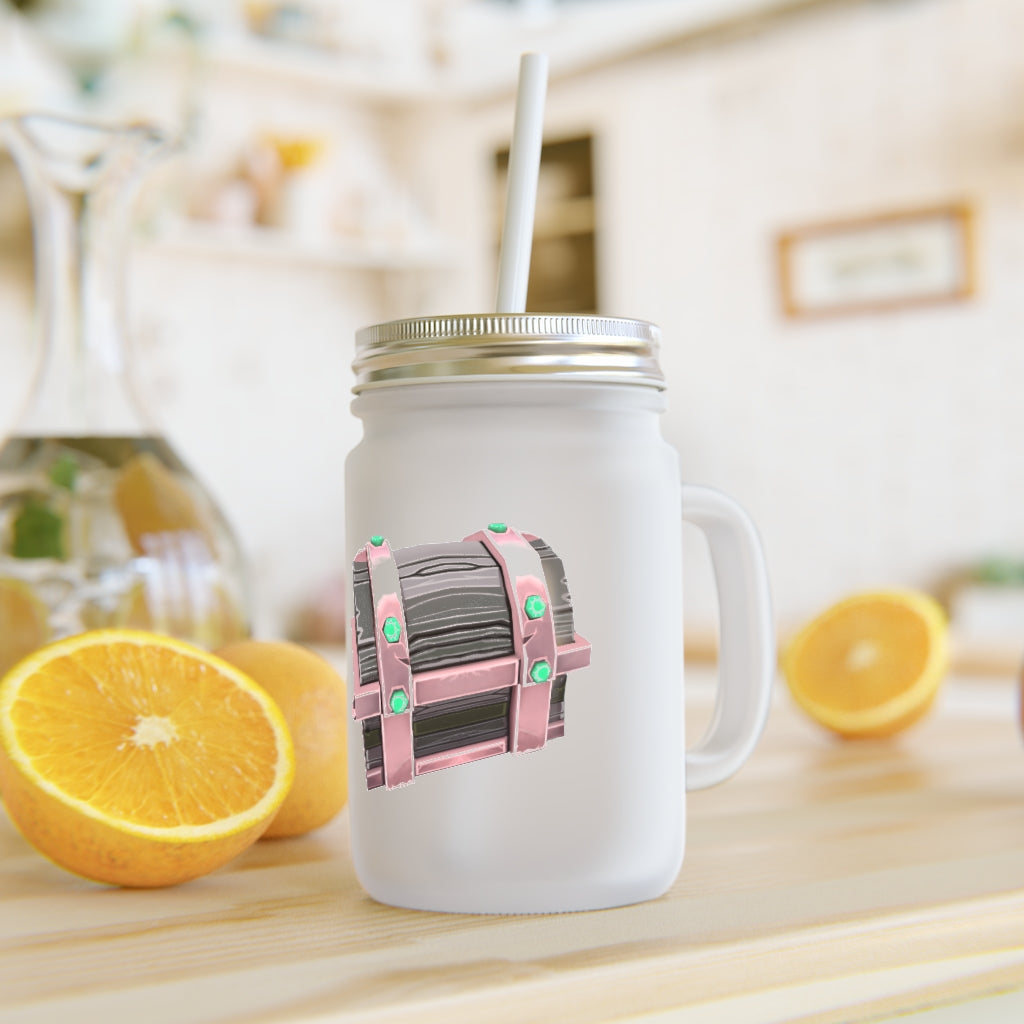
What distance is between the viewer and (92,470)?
2.21 feet

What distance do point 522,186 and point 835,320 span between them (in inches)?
123

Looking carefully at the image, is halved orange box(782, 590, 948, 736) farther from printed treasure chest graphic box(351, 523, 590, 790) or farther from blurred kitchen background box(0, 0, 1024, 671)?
blurred kitchen background box(0, 0, 1024, 671)

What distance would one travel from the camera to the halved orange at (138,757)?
1.47 feet

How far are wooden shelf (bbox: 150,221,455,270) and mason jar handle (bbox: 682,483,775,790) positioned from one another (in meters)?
2.91

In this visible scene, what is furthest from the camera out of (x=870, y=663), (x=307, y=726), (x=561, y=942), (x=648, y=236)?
(x=648, y=236)

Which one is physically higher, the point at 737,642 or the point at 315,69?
the point at 315,69

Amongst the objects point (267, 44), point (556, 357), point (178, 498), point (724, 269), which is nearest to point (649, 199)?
point (724, 269)

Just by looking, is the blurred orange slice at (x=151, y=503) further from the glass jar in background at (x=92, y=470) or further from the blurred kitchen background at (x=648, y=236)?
the blurred kitchen background at (x=648, y=236)

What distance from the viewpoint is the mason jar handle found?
461 millimetres

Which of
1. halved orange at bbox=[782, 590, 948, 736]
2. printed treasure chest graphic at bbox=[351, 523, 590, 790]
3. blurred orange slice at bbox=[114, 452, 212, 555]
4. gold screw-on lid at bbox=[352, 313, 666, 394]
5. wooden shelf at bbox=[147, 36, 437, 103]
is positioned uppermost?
wooden shelf at bbox=[147, 36, 437, 103]

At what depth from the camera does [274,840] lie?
0.55m

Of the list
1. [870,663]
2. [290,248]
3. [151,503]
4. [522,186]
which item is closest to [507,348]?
[522,186]

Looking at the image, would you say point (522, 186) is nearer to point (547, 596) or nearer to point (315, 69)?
point (547, 596)

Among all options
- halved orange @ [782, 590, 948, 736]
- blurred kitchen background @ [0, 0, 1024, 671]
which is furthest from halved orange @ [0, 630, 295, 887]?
blurred kitchen background @ [0, 0, 1024, 671]
